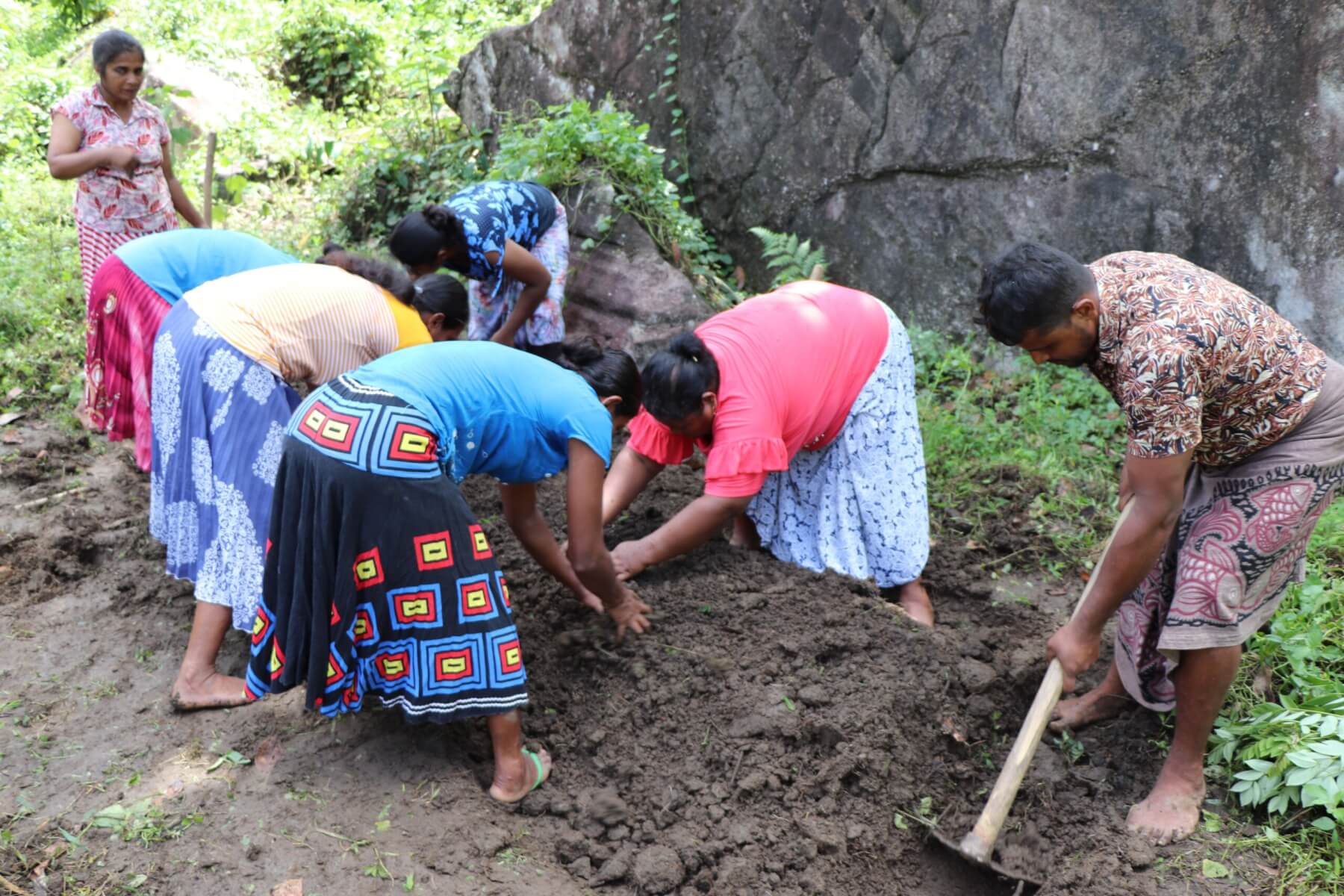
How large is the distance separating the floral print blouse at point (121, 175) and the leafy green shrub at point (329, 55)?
503cm

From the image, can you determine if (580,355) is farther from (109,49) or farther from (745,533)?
(109,49)

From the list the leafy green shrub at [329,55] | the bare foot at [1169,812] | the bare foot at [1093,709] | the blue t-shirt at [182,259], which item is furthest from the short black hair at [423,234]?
the leafy green shrub at [329,55]

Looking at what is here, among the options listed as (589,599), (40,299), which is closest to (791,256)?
(589,599)

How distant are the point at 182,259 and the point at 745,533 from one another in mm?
2218

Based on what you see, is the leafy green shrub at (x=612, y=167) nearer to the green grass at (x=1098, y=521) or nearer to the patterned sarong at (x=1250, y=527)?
the green grass at (x=1098, y=521)

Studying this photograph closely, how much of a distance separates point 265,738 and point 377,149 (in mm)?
5148

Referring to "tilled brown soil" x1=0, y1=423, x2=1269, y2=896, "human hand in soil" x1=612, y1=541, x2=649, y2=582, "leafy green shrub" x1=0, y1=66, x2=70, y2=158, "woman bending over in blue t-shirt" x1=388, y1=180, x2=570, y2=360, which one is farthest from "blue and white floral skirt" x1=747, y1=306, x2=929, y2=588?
"leafy green shrub" x1=0, y1=66, x2=70, y2=158

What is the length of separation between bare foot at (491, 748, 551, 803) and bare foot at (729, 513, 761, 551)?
4.37 ft

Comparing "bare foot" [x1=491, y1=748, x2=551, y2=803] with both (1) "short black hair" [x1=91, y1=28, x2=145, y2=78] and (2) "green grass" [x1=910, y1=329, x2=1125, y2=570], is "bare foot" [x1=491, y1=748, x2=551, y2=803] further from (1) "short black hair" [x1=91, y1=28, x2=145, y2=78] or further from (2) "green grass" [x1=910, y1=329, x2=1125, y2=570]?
(1) "short black hair" [x1=91, y1=28, x2=145, y2=78]

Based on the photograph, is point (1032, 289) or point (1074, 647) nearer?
point (1032, 289)

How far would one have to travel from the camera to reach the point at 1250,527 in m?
2.49

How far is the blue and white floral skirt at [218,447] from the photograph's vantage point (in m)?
2.96

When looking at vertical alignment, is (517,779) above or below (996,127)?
below

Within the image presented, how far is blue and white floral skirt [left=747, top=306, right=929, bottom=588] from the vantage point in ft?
11.5
